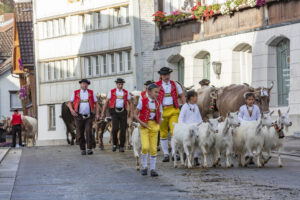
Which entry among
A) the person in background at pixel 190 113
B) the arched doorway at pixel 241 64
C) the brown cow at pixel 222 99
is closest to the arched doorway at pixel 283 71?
the arched doorway at pixel 241 64

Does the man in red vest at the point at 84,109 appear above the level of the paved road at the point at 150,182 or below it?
above

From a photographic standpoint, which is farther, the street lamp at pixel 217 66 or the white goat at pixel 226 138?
the street lamp at pixel 217 66

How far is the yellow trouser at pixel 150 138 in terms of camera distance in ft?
46.1

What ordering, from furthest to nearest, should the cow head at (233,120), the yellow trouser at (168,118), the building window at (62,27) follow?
the building window at (62,27), the yellow trouser at (168,118), the cow head at (233,120)

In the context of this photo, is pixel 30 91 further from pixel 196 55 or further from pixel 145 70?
pixel 196 55

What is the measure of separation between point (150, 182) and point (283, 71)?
18793 mm

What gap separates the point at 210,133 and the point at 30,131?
31.0 metres

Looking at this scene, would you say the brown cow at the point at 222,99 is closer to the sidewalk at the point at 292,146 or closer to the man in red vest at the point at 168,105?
the sidewalk at the point at 292,146

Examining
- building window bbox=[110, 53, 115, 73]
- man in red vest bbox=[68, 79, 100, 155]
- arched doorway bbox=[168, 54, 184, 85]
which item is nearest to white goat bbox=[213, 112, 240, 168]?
man in red vest bbox=[68, 79, 100, 155]

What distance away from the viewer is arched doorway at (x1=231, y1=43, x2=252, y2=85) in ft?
111

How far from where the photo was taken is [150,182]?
42.2 feet

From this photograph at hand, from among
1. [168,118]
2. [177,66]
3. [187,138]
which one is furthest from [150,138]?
[177,66]

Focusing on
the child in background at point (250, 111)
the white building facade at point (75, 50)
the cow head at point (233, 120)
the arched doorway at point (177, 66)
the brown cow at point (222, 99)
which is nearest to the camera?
the cow head at point (233, 120)

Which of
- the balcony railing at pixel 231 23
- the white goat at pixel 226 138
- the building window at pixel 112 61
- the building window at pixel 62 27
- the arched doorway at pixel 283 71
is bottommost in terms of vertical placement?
the white goat at pixel 226 138
